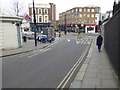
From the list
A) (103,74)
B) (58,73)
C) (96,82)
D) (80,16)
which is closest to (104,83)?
(96,82)

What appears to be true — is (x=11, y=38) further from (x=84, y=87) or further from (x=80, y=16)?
(x=80, y=16)

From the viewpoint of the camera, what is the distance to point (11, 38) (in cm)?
2833

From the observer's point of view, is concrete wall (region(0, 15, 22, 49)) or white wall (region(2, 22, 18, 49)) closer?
concrete wall (region(0, 15, 22, 49))

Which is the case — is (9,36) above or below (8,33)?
below

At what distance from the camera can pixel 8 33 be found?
1101 inches

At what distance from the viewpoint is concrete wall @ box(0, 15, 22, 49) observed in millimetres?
27078

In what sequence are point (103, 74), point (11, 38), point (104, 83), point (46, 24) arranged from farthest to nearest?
1. point (46, 24)
2. point (11, 38)
3. point (103, 74)
4. point (104, 83)

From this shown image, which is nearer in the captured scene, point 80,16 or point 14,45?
point 14,45

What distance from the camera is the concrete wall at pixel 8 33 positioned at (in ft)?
88.8

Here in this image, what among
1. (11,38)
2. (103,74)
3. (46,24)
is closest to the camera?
(103,74)

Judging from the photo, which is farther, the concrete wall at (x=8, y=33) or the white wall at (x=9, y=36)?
the white wall at (x=9, y=36)

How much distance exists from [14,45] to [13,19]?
284 centimetres

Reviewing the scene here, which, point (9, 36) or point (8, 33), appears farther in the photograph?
point (9, 36)

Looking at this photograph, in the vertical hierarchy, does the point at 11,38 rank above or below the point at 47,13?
below
